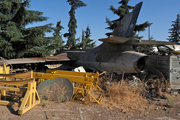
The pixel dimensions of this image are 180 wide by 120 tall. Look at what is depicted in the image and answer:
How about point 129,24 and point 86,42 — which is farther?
point 86,42

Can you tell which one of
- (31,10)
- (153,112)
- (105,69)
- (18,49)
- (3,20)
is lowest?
(153,112)

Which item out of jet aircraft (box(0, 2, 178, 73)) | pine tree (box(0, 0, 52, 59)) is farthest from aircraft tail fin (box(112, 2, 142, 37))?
pine tree (box(0, 0, 52, 59))

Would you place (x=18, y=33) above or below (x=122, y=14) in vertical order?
below

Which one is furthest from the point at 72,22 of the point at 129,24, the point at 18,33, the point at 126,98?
the point at 126,98

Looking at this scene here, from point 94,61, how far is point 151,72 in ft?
13.4

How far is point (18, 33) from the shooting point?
10430mm

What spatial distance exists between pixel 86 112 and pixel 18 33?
9302mm

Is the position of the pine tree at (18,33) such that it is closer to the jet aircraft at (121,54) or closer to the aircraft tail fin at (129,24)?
the jet aircraft at (121,54)

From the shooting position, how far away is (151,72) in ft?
29.6

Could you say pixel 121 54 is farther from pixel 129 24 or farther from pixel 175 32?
pixel 175 32

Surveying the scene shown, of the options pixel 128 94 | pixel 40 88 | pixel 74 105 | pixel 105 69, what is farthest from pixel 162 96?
pixel 40 88

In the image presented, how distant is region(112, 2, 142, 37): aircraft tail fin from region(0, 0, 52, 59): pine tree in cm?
643

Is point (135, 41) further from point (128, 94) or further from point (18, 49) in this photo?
Answer: point (18, 49)

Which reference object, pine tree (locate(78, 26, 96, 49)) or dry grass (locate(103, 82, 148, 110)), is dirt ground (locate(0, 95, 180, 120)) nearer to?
dry grass (locate(103, 82, 148, 110))
